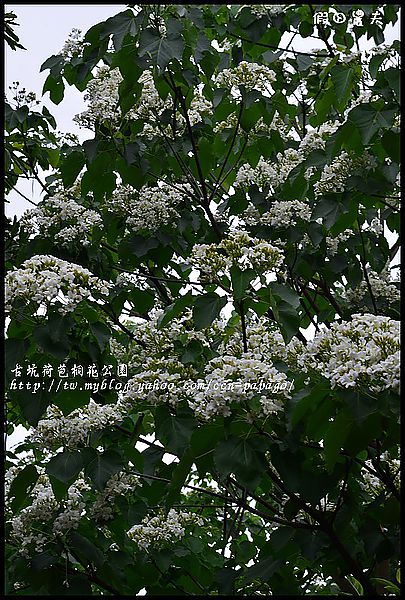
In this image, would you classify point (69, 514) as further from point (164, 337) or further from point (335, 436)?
point (335, 436)

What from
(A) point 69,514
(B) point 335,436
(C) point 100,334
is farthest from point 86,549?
(B) point 335,436

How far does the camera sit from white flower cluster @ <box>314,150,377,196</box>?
3234mm

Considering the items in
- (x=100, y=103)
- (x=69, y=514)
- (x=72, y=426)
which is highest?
(x=100, y=103)

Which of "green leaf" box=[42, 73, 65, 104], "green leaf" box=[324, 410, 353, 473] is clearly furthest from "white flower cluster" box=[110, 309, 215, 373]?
"green leaf" box=[42, 73, 65, 104]

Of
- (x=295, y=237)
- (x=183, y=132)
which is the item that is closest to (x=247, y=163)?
(x=183, y=132)

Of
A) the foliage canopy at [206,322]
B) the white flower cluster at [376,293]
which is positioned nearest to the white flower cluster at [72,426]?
the foliage canopy at [206,322]

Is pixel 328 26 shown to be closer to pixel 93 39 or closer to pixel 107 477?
pixel 93 39

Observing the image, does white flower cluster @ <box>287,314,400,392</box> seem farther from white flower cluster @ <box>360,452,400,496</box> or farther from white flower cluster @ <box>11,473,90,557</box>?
white flower cluster @ <box>11,473,90,557</box>

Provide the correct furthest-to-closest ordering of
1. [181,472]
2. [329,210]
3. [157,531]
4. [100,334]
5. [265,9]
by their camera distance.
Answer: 1. [265,9]
2. [157,531]
3. [329,210]
4. [100,334]
5. [181,472]

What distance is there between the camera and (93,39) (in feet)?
10.6

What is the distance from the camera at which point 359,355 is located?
218 centimetres

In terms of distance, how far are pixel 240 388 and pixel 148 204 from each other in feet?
4.73

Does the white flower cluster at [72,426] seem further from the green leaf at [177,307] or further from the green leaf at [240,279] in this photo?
the green leaf at [240,279]

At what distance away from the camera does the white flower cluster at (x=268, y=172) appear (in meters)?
3.77
